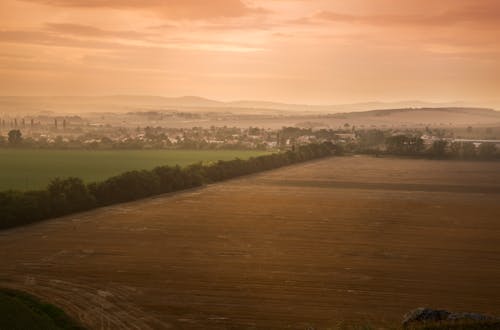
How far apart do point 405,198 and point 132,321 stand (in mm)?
35829

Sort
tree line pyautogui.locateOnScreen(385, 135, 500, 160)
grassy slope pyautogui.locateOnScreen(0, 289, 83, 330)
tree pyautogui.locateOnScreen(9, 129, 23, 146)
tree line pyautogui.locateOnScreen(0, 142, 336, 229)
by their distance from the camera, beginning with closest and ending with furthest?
grassy slope pyautogui.locateOnScreen(0, 289, 83, 330) → tree line pyautogui.locateOnScreen(0, 142, 336, 229) → tree line pyautogui.locateOnScreen(385, 135, 500, 160) → tree pyautogui.locateOnScreen(9, 129, 23, 146)

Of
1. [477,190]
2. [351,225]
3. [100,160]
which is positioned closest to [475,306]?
→ [351,225]

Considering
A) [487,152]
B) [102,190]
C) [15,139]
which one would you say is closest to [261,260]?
[102,190]

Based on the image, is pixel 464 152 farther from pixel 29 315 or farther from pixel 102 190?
pixel 29 315

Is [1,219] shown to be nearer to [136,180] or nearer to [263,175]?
[136,180]

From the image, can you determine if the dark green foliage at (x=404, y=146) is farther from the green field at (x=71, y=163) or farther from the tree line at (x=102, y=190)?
the tree line at (x=102, y=190)

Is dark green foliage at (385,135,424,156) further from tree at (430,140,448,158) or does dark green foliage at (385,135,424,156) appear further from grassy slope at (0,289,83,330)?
grassy slope at (0,289,83,330)

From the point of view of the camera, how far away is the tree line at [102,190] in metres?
40.7

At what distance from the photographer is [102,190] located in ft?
161

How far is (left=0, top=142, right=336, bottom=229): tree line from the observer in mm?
40719

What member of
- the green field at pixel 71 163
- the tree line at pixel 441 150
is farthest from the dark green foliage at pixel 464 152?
the green field at pixel 71 163

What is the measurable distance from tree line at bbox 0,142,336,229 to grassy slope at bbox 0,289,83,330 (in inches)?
609

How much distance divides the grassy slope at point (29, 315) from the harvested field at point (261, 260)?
25.5 inches

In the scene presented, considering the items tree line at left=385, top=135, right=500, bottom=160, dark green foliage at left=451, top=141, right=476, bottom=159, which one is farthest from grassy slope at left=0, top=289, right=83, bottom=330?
dark green foliage at left=451, top=141, right=476, bottom=159
